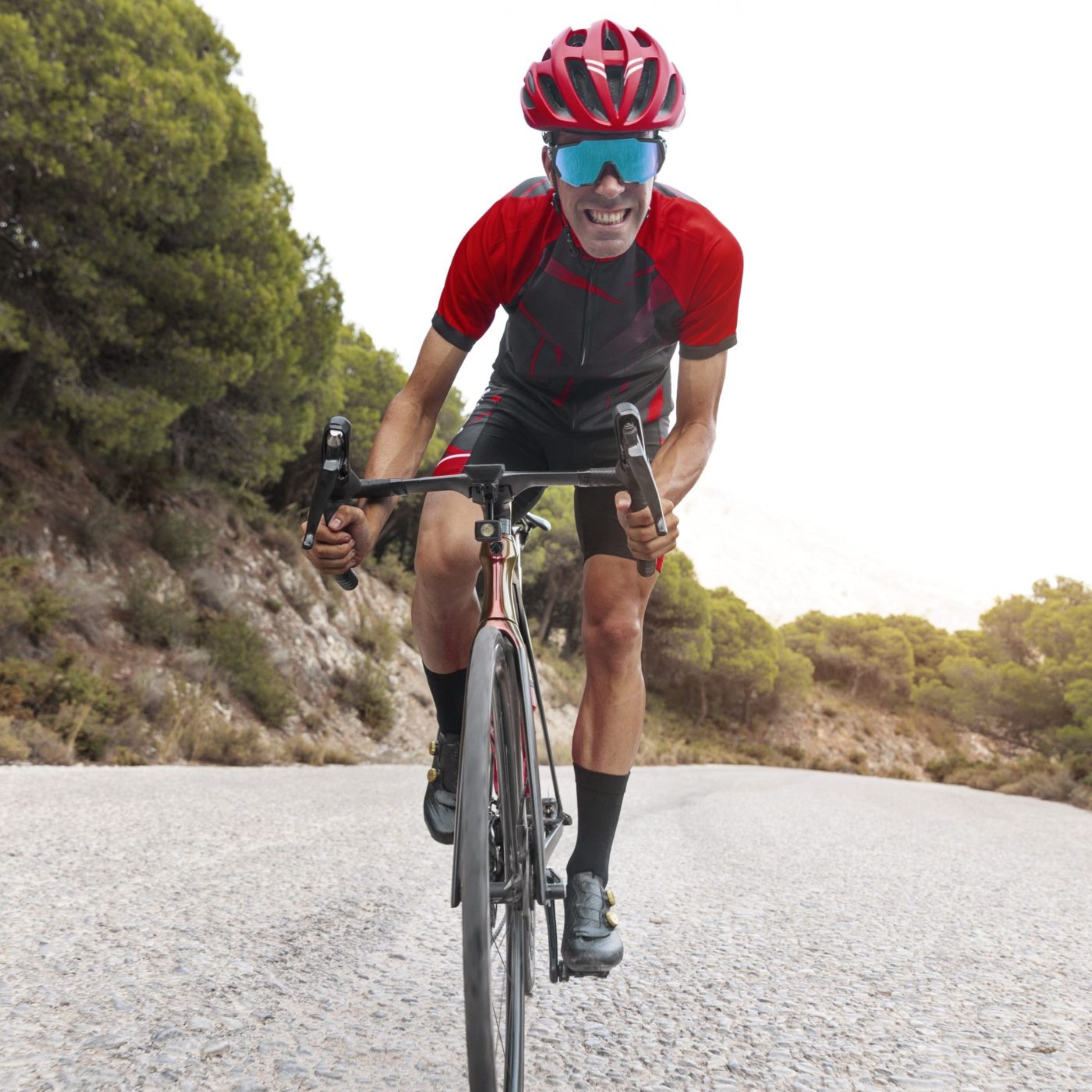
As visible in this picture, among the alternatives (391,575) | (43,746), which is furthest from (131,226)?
(391,575)

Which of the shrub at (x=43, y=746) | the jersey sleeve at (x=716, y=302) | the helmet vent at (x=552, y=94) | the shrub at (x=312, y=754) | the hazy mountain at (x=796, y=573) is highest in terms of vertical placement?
the hazy mountain at (x=796, y=573)

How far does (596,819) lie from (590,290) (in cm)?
143

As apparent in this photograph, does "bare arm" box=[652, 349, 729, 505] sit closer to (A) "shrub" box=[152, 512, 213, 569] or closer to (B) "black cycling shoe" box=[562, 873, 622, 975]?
(B) "black cycling shoe" box=[562, 873, 622, 975]

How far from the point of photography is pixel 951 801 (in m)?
12.4

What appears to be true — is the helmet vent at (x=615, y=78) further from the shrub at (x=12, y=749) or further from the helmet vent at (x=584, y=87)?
the shrub at (x=12, y=749)

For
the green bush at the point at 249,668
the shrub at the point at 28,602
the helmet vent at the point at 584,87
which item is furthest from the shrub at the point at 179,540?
the helmet vent at the point at 584,87

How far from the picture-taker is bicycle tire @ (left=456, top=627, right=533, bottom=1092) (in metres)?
1.48

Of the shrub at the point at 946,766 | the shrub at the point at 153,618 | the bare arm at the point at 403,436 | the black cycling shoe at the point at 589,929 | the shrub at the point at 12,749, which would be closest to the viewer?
the bare arm at the point at 403,436

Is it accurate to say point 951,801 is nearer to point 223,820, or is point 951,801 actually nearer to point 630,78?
point 223,820

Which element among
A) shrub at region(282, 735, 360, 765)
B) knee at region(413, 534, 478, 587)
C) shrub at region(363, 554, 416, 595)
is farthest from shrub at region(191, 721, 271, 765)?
shrub at region(363, 554, 416, 595)

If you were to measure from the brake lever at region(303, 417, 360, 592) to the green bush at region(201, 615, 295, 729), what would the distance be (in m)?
11.2

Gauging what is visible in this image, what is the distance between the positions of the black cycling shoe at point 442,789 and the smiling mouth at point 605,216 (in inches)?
56.8

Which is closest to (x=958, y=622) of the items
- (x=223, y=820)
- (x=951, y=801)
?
(x=951, y=801)

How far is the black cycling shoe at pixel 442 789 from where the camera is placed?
2.49m
